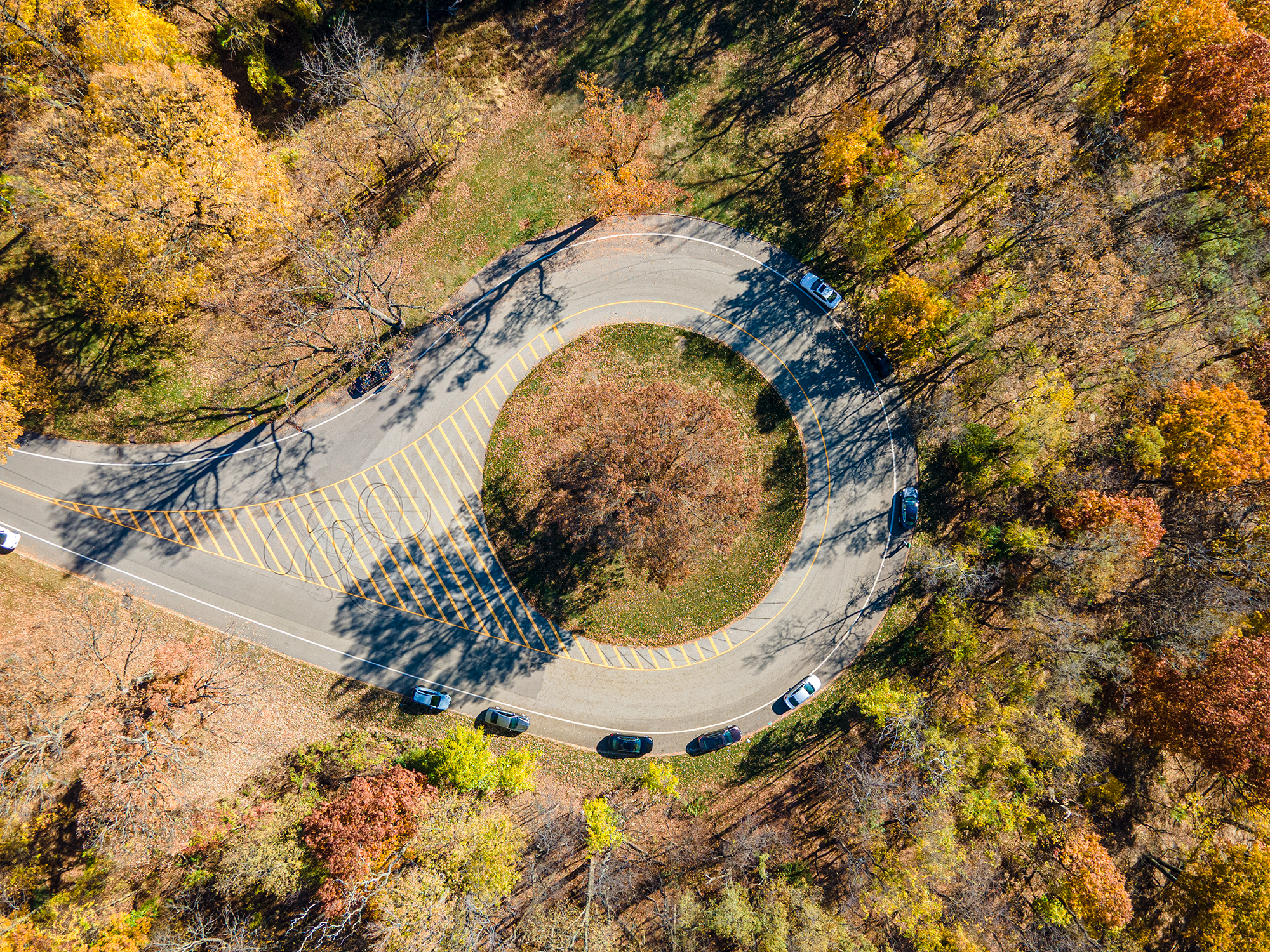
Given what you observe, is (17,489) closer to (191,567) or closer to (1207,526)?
(191,567)

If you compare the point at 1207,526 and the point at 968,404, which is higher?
the point at 968,404

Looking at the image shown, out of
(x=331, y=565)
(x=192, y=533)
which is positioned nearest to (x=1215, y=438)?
(x=331, y=565)

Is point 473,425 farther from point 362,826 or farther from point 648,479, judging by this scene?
point 362,826

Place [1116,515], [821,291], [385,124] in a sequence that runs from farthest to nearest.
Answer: [821,291] < [385,124] < [1116,515]

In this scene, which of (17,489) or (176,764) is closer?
(176,764)

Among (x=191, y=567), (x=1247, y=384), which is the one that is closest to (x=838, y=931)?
(x=1247, y=384)

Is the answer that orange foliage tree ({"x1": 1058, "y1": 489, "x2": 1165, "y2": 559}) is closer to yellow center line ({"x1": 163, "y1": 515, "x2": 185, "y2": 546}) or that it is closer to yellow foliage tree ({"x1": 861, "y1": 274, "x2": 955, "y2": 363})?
yellow foliage tree ({"x1": 861, "y1": 274, "x2": 955, "y2": 363})

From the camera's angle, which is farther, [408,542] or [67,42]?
[408,542]
